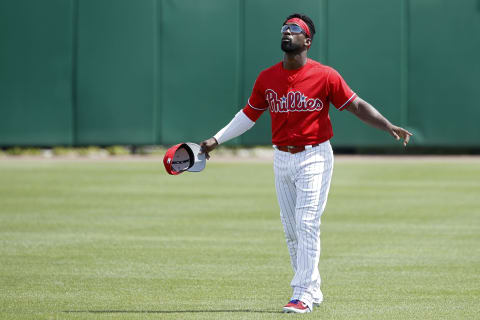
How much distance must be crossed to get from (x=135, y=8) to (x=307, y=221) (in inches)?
720

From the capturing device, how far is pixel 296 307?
6723mm

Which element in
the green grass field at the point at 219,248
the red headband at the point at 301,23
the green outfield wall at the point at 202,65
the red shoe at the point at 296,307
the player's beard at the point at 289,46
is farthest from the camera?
the green outfield wall at the point at 202,65

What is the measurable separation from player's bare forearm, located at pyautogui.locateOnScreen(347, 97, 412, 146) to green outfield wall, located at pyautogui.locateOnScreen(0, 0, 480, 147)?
16402 millimetres

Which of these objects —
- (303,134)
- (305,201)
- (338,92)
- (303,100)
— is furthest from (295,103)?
(305,201)

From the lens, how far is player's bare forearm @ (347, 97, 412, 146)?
688 cm

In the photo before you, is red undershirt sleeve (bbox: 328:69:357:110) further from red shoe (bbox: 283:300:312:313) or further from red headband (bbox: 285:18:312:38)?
red shoe (bbox: 283:300:312:313)

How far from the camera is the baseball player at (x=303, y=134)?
22.4 ft

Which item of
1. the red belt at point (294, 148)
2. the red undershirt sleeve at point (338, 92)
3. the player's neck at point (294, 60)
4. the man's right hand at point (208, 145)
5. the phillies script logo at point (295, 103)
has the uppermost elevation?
the player's neck at point (294, 60)

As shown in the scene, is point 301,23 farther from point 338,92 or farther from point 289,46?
point 338,92

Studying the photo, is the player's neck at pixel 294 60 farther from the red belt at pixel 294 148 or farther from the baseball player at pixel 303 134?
the red belt at pixel 294 148

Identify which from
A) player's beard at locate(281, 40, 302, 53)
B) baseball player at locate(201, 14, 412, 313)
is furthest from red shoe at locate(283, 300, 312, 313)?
player's beard at locate(281, 40, 302, 53)

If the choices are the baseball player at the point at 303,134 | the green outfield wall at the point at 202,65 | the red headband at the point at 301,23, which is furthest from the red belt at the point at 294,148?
the green outfield wall at the point at 202,65

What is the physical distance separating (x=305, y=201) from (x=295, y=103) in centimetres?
73

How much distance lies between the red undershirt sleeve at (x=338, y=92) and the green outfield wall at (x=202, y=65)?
16425 millimetres
